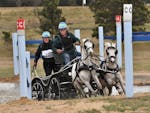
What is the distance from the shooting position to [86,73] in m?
12.7

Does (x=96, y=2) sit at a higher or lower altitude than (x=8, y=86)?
higher

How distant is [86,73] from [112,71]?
0.65 meters

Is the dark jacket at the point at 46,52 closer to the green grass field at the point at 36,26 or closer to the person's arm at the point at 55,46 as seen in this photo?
the person's arm at the point at 55,46

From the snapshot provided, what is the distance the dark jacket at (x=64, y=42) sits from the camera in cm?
1433

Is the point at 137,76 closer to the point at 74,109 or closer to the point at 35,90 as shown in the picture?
the point at 35,90

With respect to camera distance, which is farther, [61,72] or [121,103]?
[61,72]

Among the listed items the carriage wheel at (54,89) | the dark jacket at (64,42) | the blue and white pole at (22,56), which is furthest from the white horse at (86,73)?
the dark jacket at (64,42)

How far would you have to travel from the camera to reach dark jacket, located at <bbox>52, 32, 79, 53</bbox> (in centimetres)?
1433

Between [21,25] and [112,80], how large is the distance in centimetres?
255

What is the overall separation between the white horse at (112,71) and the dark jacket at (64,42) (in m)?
1.99

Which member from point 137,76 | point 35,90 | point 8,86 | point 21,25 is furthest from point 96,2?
point 21,25

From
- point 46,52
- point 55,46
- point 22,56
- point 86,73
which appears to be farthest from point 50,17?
point 22,56

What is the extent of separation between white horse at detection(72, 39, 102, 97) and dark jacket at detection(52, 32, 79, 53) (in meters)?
1.50

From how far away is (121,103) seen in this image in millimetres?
9430
